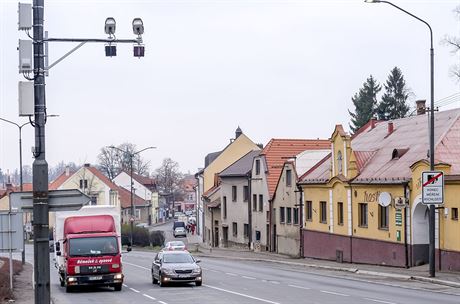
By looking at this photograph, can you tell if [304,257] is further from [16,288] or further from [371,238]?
[16,288]

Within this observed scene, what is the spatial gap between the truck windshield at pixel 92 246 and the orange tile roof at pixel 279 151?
3111 centimetres

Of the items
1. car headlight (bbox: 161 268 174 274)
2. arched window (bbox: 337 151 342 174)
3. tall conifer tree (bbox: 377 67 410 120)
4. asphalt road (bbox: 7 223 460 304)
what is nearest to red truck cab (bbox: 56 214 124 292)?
asphalt road (bbox: 7 223 460 304)

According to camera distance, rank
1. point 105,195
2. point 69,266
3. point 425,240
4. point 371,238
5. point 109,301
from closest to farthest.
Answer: point 109,301 → point 69,266 → point 425,240 → point 371,238 → point 105,195

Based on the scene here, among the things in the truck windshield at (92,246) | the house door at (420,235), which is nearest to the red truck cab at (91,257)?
the truck windshield at (92,246)

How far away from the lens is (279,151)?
209 feet

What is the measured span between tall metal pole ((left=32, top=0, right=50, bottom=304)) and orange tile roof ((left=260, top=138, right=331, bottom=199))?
4701cm

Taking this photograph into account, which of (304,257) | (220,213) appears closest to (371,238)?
(304,257)

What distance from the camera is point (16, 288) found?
32094 millimetres

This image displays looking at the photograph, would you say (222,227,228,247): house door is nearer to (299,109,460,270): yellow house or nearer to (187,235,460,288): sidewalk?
(187,235,460,288): sidewalk

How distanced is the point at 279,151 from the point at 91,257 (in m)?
34.5

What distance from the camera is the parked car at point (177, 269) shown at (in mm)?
32375

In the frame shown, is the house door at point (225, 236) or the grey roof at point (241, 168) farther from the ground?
the grey roof at point (241, 168)

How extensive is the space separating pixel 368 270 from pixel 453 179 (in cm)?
728

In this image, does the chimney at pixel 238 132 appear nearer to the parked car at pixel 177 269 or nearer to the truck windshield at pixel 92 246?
the parked car at pixel 177 269
